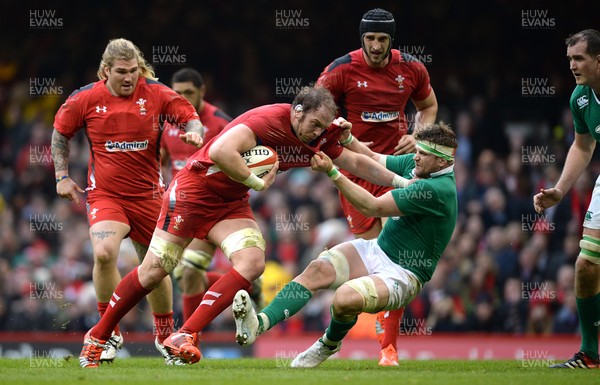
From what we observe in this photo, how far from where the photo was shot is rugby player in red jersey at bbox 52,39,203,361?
865cm

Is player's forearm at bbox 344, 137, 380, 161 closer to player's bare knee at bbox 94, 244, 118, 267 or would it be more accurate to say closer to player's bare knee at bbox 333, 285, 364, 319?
player's bare knee at bbox 333, 285, 364, 319

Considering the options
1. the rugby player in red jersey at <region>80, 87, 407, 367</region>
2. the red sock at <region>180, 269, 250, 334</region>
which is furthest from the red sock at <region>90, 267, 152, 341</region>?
the red sock at <region>180, 269, 250, 334</region>

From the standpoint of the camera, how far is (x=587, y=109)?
845 centimetres

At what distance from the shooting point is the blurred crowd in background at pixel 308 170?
44.2 feet

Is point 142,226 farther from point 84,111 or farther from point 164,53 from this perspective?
point 164,53

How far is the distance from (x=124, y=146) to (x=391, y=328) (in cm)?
285

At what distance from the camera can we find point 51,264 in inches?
618

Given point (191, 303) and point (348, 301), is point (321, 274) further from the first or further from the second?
point (191, 303)

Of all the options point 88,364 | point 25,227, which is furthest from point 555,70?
point 88,364

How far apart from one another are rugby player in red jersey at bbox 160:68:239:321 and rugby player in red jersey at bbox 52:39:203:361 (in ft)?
4.27

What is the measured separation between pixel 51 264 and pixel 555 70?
28.0 feet

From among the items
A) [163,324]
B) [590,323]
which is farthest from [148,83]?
[590,323]

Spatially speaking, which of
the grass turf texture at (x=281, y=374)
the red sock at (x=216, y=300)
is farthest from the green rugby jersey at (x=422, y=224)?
the red sock at (x=216, y=300)

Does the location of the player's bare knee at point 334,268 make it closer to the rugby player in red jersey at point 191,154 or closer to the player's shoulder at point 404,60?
the player's shoulder at point 404,60
